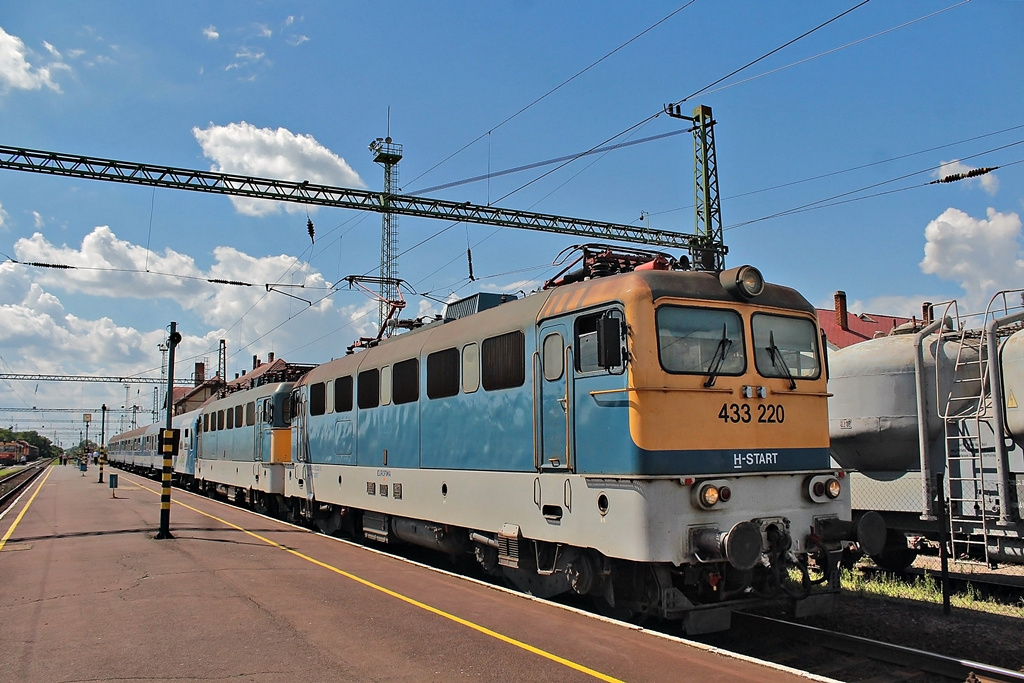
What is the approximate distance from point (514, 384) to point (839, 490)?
3.90m

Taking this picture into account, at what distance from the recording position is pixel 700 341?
326 inches

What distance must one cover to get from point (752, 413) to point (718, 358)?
71 cm

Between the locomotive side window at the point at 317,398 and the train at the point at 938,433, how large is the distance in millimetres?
10180

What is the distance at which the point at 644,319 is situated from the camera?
7.92 meters

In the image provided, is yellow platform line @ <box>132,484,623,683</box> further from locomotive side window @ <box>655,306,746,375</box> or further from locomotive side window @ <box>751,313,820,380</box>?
locomotive side window @ <box>751,313,820,380</box>

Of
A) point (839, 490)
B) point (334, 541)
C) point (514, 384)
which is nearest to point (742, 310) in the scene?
point (839, 490)

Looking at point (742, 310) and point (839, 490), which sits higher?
point (742, 310)

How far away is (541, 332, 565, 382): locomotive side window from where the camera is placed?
8883 mm

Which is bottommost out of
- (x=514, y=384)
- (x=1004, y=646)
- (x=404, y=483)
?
(x=1004, y=646)

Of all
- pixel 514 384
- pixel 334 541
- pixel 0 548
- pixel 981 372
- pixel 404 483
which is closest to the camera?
pixel 514 384

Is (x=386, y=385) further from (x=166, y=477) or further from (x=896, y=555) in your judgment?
(x=896, y=555)

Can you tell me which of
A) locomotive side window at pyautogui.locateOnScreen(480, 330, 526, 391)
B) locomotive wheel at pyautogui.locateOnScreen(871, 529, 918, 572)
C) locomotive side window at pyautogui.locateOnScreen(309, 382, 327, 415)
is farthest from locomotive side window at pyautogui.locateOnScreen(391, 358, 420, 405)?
locomotive wheel at pyautogui.locateOnScreen(871, 529, 918, 572)

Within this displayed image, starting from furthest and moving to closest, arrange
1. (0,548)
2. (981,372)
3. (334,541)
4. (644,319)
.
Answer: (334,541), (0,548), (981,372), (644,319)

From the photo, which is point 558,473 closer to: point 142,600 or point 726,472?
point 726,472
